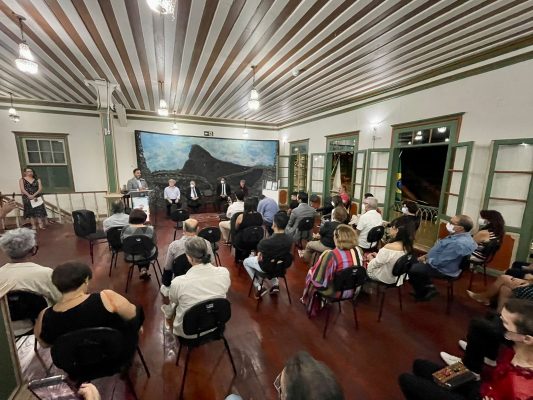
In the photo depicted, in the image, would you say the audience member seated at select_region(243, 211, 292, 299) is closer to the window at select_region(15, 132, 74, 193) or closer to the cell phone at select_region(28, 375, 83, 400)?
the cell phone at select_region(28, 375, 83, 400)

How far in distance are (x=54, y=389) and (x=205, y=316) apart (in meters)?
0.75

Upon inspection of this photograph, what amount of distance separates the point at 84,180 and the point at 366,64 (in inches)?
311

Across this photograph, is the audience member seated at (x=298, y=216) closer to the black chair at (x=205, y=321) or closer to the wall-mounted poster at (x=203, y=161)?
the black chair at (x=205, y=321)

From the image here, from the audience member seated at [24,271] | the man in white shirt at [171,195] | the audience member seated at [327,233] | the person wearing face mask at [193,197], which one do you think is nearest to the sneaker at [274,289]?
the audience member seated at [327,233]

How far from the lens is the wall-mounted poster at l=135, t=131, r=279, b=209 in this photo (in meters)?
7.25

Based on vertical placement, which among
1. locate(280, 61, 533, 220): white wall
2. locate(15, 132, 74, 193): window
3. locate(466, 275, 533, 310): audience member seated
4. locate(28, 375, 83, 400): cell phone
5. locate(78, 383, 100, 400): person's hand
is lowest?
locate(466, 275, 533, 310): audience member seated

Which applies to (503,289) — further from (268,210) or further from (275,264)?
(268,210)

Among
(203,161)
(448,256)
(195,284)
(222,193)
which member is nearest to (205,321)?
(195,284)

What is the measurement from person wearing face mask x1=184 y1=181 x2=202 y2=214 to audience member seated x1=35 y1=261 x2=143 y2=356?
572cm

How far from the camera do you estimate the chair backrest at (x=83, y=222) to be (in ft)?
11.7

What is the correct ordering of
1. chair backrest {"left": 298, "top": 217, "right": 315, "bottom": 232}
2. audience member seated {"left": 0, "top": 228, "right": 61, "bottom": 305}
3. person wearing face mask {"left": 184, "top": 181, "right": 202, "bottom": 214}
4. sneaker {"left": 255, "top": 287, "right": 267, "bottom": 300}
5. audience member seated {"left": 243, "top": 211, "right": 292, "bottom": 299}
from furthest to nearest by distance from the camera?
1. person wearing face mask {"left": 184, "top": 181, "right": 202, "bottom": 214}
2. chair backrest {"left": 298, "top": 217, "right": 315, "bottom": 232}
3. sneaker {"left": 255, "top": 287, "right": 267, "bottom": 300}
4. audience member seated {"left": 243, "top": 211, "right": 292, "bottom": 299}
5. audience member seated {"left": 0, "top": 228, "right": 61, "bottom": 305}

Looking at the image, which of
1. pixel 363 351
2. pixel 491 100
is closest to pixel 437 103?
pixel 491 100

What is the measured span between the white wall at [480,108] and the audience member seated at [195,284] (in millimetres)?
4179

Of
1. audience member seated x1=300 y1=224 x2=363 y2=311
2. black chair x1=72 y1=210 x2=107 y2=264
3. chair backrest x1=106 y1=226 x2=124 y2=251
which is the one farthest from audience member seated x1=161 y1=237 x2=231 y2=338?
black chair x1=72 y1=210 x2=107 y2=264
